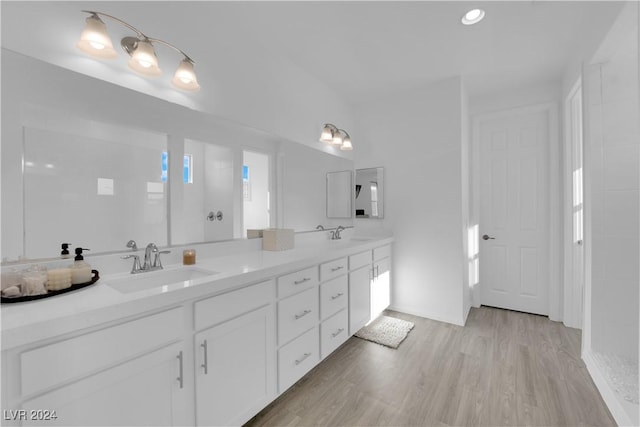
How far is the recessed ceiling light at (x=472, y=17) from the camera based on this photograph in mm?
1804

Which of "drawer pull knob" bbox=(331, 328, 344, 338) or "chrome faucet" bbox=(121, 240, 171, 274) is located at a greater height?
"chrome faucet" bbox=(121, 240, 171, 274)

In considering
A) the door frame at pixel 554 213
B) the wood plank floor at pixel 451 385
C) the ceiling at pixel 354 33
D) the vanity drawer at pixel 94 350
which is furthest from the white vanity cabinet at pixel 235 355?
the door frame at pixel 554 213

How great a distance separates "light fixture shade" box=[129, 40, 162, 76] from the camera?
53.1 inches

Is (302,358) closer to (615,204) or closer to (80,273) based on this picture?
(80,273)

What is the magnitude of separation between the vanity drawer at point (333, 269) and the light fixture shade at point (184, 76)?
1.43 meters

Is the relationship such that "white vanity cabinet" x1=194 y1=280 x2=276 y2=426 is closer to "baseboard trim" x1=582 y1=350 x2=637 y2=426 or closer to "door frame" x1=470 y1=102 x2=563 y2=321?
"baseboard trim" x1=582 y1=350 x2=637 y2=426

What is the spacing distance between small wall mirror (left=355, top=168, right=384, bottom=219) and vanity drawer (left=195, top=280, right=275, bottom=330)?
1943 mm

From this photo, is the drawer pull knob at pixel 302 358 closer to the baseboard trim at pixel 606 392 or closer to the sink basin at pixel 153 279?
Answer: the sink basin at pixel 153 279

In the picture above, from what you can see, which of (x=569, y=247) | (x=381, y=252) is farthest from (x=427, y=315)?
(x=569, y=247)

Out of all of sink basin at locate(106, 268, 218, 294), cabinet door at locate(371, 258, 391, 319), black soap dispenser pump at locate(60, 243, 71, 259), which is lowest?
cabinet door at locate(371, 258, 391, 319)

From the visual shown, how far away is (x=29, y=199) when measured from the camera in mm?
1115

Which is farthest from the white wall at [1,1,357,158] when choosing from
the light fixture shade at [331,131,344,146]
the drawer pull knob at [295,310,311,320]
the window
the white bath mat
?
the white bath mat

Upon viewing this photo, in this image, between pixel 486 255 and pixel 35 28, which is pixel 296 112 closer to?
pixel 35 28

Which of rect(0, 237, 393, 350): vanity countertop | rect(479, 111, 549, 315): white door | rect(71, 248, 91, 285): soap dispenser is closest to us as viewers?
rect(0, 237, 393, 350): vanity countertop
